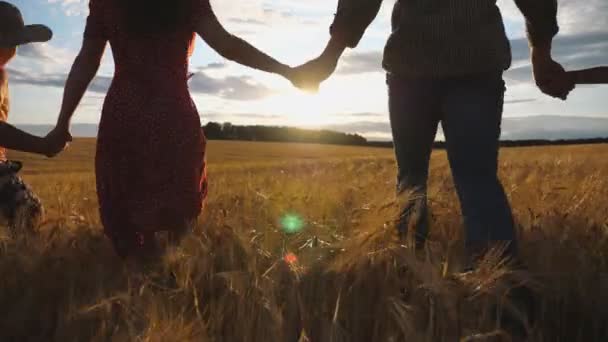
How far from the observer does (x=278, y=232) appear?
270 cm

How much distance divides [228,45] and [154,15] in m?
0.33

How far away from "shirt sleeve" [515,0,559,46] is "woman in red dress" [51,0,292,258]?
110 centimetres

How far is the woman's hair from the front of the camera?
246cm

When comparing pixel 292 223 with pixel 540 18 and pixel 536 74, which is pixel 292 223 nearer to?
pixel 536 74

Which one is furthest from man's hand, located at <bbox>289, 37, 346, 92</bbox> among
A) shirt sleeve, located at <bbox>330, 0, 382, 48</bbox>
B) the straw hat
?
the straw hat

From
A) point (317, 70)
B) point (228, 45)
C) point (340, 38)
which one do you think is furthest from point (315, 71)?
point (228, 45)

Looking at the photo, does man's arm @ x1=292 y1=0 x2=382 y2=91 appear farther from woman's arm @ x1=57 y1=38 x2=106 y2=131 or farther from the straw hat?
the straw hat

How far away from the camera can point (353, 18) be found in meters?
2.74

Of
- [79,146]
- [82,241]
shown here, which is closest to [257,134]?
[79,146]

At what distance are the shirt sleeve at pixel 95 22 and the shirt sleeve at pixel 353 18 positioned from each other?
100cm

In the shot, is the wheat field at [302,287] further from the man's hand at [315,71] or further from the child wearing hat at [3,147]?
the man's hand at [315,71]

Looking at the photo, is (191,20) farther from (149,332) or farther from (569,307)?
(569,307)

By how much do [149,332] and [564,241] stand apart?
1837 millimetres

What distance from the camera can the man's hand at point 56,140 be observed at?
2650 millimetres
